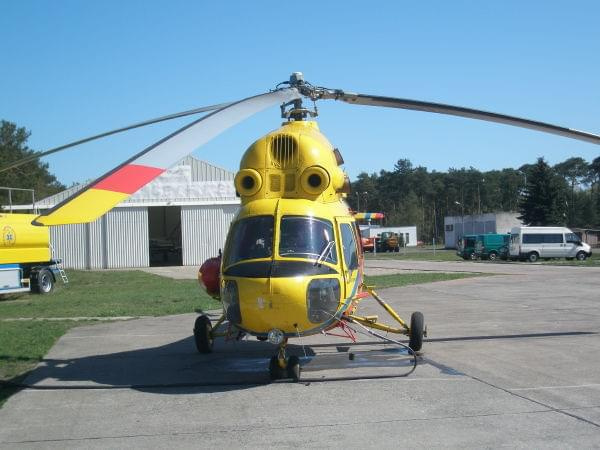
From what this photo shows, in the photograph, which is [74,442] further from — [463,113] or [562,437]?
[463,113]

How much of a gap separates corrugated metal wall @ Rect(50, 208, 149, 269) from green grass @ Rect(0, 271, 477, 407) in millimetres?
9306

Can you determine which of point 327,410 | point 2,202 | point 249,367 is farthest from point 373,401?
point 2,202

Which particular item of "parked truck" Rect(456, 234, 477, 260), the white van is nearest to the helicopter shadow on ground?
the white van

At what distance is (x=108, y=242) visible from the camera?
45.1 m

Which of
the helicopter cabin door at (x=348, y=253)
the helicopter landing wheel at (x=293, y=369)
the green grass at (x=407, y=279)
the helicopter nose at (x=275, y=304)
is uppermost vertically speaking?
the helicopter cabin door at (x=348, y=253)

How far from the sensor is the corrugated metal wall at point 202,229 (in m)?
45.7

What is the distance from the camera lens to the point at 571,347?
419 inches

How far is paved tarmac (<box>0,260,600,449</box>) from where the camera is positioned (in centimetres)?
623

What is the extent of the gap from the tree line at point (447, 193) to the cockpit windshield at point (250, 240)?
308ft

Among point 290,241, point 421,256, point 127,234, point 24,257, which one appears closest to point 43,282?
point 24,257

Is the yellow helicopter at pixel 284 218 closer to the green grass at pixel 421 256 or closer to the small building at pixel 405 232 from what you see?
the green grass at pixel 421 256

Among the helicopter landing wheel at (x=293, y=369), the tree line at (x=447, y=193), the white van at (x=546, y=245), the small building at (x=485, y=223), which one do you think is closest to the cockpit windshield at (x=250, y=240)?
the helicopter landing wheel at (x=293, y=369)

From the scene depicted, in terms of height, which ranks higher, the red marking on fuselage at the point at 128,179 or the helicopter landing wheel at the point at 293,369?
the red marking on fuselage at the point at 128,179

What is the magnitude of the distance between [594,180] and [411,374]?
14680 cm
